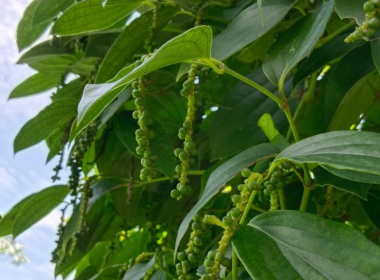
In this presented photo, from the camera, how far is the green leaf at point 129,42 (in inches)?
30.4

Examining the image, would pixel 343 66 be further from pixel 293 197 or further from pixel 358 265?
pixel 358 265

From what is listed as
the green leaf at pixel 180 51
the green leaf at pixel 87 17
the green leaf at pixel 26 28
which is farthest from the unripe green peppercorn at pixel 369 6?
the green leaf at pixel 26 28

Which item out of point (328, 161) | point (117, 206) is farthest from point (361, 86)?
point (117, 206)

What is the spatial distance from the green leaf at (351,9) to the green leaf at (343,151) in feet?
0.41

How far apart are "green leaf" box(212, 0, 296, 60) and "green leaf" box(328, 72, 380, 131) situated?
133 mm

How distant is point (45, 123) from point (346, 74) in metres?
0.46

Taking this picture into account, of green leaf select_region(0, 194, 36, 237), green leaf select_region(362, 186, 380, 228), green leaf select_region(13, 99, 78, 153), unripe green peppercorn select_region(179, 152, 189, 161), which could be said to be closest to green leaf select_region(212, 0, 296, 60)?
unripe green peppercorn select_region(179, 152, 189, 161)

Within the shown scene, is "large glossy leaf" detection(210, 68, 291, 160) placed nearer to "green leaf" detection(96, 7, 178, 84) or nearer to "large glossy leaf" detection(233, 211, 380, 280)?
"green leaf" detection(96, 7, 178, 84)

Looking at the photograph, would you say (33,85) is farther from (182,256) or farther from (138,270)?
(182,256)

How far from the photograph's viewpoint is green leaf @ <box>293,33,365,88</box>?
0.64 metres

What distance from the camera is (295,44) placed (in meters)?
0.60

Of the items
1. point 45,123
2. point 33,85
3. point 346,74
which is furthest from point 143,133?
point 33,85

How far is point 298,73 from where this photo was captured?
0.64 metres

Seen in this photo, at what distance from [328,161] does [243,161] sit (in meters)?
0.13
